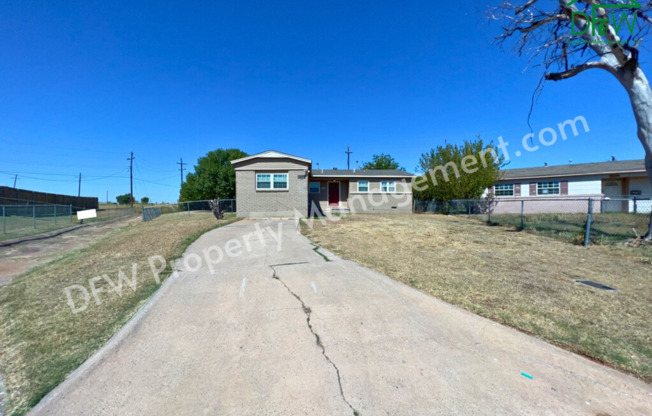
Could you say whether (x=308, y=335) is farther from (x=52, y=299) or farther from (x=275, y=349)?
(x=52, y=299)

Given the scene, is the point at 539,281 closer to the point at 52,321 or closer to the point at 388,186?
the point at 52,321

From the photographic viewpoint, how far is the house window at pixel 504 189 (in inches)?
959

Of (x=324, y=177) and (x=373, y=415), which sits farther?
(x=324, y=177)

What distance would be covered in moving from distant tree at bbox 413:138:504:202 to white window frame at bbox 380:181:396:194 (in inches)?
129

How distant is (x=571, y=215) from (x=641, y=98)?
1018cm

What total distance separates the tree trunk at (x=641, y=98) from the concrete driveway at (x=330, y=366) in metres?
9.12

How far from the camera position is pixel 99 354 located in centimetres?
279

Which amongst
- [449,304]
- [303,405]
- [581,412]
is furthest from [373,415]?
[449,304]

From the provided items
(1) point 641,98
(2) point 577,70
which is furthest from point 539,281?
(1) point 641,98

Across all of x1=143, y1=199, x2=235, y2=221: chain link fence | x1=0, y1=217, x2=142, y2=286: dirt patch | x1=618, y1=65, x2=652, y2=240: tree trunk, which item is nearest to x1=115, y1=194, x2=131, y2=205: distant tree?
x1=143, y1=199, x2=235, y2=221: chain link fence

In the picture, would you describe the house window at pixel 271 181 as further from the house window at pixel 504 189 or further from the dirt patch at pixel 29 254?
the house window at pixel 504 189

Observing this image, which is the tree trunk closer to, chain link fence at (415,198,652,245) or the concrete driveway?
chain link fence at (415,198,652,245)

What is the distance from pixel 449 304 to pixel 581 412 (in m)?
1.87

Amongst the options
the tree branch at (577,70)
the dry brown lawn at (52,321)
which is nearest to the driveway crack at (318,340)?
the dry brown lawn at (52,321)
